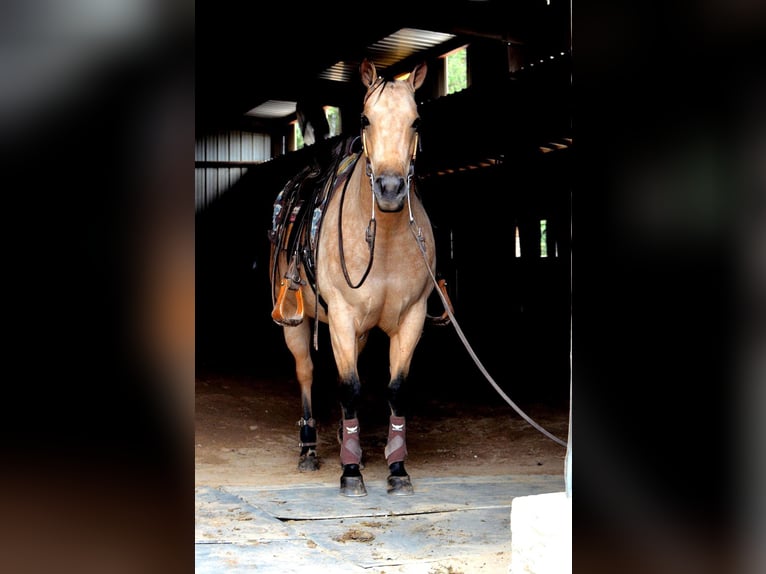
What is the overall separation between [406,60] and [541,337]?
5.72 m

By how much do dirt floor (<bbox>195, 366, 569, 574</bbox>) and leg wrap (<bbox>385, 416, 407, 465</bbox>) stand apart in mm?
222

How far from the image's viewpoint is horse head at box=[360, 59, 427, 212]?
3805 mm

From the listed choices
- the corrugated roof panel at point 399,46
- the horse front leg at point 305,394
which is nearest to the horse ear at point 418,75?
the horse front leg at point 305,394

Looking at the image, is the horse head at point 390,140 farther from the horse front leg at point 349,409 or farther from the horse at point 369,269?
the horse front leg at point 349,409

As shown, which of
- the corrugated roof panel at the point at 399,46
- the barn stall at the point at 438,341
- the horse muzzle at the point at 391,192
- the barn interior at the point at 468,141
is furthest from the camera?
the corrugated roof panel at the point at 399,46

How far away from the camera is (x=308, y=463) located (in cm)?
508

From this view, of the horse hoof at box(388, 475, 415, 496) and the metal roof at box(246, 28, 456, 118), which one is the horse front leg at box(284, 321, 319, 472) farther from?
the metal roof at box(246, 28, 456, 118)

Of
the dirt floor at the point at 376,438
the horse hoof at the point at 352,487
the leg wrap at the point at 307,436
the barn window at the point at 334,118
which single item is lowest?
the dirt floor at the point at 376,438

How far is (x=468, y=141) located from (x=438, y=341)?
3.83 metres

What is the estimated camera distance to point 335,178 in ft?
16.1

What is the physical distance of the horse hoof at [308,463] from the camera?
5.06 metres

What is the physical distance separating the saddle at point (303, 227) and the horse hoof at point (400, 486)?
112cm
